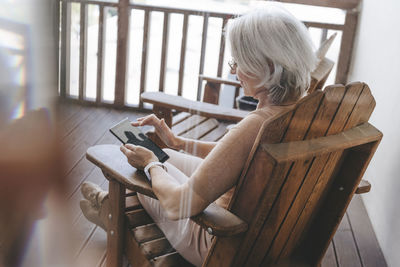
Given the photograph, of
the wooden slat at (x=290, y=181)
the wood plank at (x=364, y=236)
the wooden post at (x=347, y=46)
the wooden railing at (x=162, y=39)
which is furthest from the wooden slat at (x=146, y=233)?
the wooden post at (x=347, y=46)

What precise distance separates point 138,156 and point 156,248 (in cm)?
29

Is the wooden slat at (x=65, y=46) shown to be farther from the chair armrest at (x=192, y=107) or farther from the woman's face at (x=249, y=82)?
the chair armrest at (x=192, y=107)

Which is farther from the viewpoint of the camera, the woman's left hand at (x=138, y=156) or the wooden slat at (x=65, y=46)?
the woman's left hand at (x=138, y=156)

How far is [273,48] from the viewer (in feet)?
2.77

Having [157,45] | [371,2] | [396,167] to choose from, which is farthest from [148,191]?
[157,45]

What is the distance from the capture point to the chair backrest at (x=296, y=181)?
735 millimetres

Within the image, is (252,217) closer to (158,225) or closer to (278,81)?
(278,81)

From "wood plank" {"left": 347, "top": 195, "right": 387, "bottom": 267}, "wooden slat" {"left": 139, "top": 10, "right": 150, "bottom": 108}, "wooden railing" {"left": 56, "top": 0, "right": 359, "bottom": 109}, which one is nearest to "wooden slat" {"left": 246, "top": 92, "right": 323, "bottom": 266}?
"wood plank" {"left": 347, "top": 195, "right": 387, "bottom": 267}

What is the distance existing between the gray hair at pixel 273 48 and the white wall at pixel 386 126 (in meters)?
0.77

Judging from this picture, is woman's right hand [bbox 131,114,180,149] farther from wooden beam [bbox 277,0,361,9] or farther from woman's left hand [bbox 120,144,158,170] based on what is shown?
wooden beam [bbox 277,0,361,9]

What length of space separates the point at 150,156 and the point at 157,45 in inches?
89.1

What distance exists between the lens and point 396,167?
4.77ft

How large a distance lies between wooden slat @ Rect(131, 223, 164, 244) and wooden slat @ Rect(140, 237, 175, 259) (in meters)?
0.02

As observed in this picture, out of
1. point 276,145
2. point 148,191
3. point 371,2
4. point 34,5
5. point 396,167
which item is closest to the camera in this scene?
point 34,5
